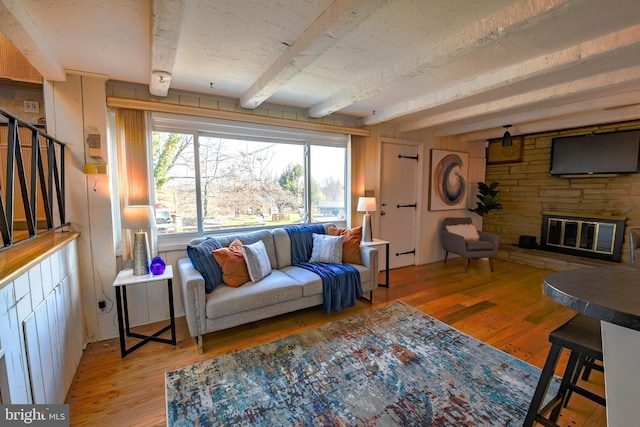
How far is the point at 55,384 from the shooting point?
1583 millimetres

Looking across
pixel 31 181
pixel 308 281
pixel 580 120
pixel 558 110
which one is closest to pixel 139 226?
pixel 31 181

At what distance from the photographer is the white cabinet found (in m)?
1.16

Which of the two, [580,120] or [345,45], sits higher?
[345,45]

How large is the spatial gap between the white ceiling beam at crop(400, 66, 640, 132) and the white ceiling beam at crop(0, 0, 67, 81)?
3863 mm

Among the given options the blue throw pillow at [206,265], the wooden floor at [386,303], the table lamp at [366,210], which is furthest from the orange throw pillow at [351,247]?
the blue throw pillow at [206,265]

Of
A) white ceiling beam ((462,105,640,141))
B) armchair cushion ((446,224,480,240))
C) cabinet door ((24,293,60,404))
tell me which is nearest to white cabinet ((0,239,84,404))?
cabinet door ((24,293,60,404))

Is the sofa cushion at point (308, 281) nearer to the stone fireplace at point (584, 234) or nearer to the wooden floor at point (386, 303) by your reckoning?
the wooden floor at point (386, 303)

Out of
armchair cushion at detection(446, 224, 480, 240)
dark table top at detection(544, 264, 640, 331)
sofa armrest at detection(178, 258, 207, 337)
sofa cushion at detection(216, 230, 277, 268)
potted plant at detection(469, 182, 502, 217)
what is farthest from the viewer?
potted plant at detection(469, 182, 502, 217)

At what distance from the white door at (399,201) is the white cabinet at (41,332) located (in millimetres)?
3551

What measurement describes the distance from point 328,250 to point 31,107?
3.10 m

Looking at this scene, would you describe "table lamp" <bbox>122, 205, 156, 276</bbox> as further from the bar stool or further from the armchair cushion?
the armchair cushion

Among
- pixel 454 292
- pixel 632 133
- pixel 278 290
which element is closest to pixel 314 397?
pixel 278 290

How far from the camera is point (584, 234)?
423 centimetres

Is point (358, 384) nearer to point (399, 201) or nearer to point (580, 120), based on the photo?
point (399, 201)
